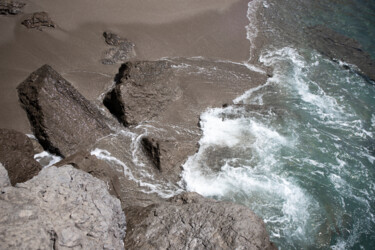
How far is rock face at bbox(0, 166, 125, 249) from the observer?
2943 millimetres

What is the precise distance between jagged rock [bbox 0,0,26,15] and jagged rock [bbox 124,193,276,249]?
23.5ft

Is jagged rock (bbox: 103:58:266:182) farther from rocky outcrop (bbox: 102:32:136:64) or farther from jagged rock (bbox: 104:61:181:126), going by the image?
rocky outcrop (bbox: 102:32:136:64)

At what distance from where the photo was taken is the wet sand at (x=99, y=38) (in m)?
6.61

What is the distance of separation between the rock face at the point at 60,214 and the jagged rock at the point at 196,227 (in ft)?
0.98

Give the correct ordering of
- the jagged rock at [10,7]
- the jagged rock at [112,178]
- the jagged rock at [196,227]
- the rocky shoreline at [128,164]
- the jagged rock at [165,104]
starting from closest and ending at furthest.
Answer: the rocky shoreline at [128,164], the jagged rock at [196,227], the jagged rock at [112,178], the jagged rock at [165,104], the jagged rock at [10,7]

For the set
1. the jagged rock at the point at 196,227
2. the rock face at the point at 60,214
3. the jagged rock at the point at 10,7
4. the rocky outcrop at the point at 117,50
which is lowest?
the jagged rock at the point at 196,227

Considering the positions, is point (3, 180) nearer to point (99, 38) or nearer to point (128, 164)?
point (128, 164)

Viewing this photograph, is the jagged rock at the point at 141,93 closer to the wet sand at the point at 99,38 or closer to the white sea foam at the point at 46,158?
the wet sand at the point at 99,38

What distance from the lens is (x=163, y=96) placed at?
6.48 meters

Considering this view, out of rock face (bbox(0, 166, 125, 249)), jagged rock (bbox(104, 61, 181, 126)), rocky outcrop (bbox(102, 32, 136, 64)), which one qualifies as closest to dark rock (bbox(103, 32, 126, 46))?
rocky outcrop (bbox(102, 32, 136, 64))

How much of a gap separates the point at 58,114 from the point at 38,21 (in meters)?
3.83

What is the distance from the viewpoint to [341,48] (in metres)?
10.4

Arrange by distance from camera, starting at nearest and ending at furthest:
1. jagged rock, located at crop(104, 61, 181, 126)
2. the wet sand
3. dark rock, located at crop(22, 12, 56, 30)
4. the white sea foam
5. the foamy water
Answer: the white sea foam
the foamy water
jagged rock, located at crop(104, 61, 181, 126)
the wet sand
dark rock, located at crop(22, 12, 56, 30)

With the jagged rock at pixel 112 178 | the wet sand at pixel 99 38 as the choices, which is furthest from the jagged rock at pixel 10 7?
the jagged rock at pixel 112 178
